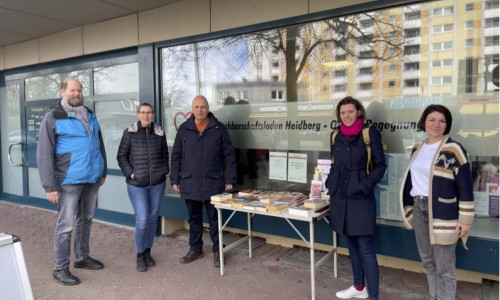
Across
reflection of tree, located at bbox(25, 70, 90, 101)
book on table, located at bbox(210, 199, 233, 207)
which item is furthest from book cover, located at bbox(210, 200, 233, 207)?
reflection of tree, located at bbox(25, 70, 90, 101)

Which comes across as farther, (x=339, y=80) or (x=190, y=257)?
(x=190, y=257)

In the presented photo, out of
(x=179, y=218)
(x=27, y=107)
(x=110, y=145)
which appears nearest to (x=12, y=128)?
(x=27, y=107)

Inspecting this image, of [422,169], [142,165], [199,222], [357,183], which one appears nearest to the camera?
[422,169]

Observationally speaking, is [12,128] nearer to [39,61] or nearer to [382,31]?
[39,61]

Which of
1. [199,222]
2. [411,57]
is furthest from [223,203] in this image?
[411,57]

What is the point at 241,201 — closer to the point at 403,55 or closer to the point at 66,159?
the point at 66,159

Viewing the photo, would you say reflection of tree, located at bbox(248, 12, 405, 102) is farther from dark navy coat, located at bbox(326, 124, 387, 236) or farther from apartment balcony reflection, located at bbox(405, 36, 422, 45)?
dark navy coat, located at bbox(326, 124, 387, 236)

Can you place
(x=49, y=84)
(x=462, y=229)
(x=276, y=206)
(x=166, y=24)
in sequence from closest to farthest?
1. (x=462, y=229)
2. (x=276, y=206)
3. (x=166, y=24)
4. (x=49, y=84)

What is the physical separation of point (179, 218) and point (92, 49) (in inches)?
111

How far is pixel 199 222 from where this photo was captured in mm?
4184

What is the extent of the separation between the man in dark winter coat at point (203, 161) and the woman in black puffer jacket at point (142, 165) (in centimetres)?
20

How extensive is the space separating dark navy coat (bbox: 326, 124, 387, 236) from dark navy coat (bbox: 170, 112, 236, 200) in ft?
4.16

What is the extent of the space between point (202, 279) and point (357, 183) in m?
1.78

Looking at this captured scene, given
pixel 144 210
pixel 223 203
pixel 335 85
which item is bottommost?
pixel 144 210
